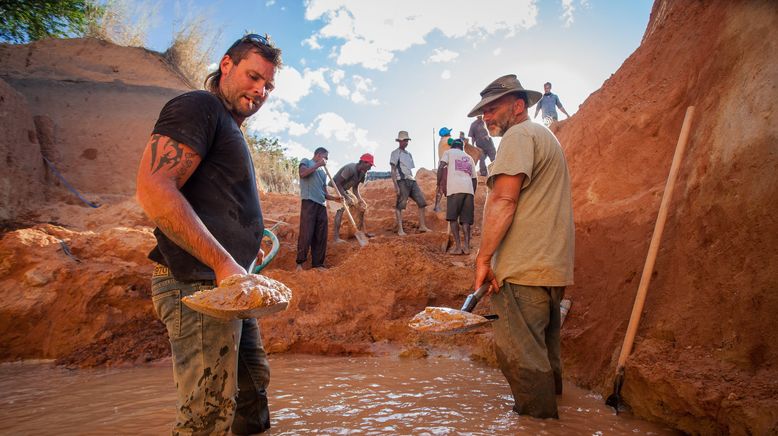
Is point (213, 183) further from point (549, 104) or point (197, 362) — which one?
point (549, 104)

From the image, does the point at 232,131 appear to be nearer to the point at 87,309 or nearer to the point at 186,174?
the point at 186,174

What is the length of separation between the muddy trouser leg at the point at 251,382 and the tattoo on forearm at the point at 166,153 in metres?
0.90

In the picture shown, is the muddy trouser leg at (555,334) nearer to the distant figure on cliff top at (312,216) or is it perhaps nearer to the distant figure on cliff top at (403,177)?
the distant figure on cliff top at (312,216)

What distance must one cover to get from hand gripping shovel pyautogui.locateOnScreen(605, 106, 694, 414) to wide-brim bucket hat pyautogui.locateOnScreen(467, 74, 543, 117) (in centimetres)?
100

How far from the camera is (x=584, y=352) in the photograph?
307 cm

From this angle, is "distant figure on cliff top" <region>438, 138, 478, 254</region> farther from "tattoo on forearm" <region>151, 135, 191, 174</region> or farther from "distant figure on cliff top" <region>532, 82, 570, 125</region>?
"tattoo on forearm" <region>151, 135, 191, 174</region>

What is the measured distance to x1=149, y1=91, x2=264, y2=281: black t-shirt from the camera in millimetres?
1490

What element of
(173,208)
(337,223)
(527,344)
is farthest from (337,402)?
(337,223)

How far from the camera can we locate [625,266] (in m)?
3.10

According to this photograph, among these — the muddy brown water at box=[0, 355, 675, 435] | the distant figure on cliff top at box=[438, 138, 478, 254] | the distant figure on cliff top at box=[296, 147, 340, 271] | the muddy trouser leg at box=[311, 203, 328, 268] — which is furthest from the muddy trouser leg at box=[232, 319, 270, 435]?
the distant figure on cliff top at box=[438, 138, 478, 254]

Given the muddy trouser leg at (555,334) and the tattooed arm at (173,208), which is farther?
the muddy trouser leg at (555,334)

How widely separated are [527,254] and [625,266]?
1.29m

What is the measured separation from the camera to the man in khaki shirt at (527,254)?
7.18 ft

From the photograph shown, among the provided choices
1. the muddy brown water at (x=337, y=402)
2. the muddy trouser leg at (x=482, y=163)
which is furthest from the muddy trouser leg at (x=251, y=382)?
the muddy trouser leg at (x=482, y=163)
